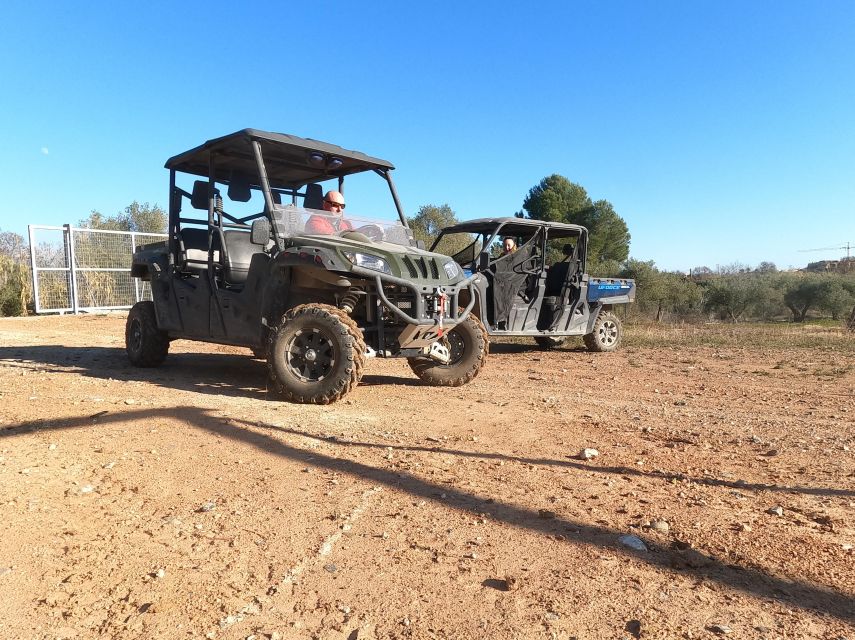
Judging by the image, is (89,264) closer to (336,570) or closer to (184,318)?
(184,318)

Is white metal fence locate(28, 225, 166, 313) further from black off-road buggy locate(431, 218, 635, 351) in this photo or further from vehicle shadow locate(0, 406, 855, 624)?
vehicle shadow locate(0, 406, 855, 624)

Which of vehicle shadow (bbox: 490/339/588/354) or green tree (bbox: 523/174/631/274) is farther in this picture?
green tree (bbox: 523/174/631/274)

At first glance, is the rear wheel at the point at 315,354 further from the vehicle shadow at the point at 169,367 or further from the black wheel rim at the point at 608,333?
the black wheel rim at the point at 608,333

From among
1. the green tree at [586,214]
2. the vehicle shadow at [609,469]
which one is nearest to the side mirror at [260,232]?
the vehicle shadow at [609,469]

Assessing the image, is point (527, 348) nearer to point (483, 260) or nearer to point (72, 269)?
point (483, 260)

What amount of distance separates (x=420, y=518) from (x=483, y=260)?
22.2 feet

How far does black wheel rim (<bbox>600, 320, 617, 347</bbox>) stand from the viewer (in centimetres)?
1056

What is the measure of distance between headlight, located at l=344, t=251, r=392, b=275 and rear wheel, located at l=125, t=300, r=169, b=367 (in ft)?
11.4

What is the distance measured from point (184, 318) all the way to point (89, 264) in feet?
43.1

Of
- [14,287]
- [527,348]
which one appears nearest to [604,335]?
[527,348]

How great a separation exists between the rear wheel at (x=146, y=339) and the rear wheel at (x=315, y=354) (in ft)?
9.24

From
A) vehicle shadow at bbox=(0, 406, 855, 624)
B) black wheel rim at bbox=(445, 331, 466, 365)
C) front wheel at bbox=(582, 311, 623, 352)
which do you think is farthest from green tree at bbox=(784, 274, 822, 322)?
vehicle shadow at bbox=(0, 406, 855, 624)

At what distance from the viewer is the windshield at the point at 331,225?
5.86 m

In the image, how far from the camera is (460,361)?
20.9 feet
